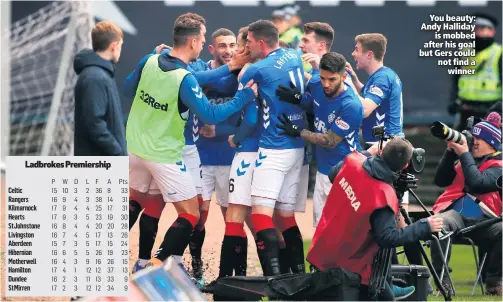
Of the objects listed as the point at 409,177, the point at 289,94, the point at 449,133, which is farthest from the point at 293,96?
the point at 409,177

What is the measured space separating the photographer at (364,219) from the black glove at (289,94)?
3.97ft

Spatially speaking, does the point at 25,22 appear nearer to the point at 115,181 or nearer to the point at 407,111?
the point at 407,111

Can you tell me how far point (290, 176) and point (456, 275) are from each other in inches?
115

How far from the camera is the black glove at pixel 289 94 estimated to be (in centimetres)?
839

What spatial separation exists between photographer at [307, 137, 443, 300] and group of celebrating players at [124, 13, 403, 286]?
3.00ft

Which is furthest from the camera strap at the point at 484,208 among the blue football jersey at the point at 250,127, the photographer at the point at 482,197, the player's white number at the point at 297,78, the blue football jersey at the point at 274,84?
the blue football jersey at the point at 250,127

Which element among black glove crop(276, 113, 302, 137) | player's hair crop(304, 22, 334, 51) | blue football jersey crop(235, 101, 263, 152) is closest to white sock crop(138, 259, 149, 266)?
blue football jersey crop(235, 101, 263, 152)

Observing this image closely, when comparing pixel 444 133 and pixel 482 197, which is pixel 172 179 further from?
pixel 482 197

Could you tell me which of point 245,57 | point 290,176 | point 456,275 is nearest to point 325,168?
point 290,176

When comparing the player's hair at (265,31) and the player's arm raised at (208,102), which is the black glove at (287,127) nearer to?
the player's arm raised at (208,102)

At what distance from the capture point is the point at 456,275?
10781 mm

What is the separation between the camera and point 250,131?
27.7 ft

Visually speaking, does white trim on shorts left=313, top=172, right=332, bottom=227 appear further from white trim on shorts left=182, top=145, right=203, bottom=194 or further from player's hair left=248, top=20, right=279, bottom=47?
player's hair left=248, top=20, right=279, bottom=47

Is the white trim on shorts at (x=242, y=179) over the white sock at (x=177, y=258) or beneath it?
over
